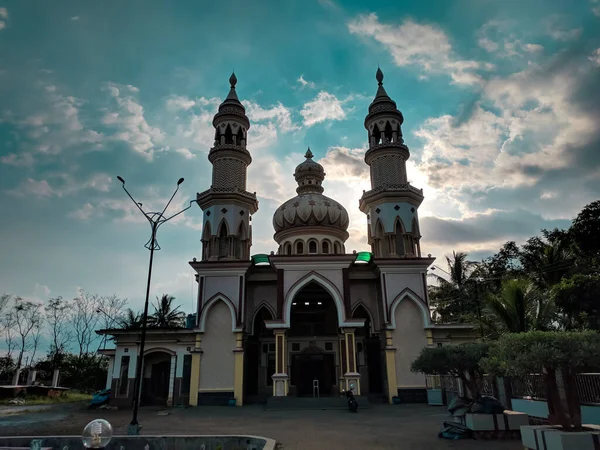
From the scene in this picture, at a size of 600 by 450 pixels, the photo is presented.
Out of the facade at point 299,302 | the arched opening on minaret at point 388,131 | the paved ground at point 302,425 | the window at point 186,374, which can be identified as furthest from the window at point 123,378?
the arched opening on minaret at point 388,131

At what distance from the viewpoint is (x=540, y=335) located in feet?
27.0

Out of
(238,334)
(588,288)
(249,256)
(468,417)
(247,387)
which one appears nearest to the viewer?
(468,417)

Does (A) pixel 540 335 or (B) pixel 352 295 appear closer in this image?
(A) pixel 540 335

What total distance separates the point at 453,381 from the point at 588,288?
8.17 m

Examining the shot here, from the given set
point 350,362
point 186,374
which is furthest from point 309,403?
point 186,374

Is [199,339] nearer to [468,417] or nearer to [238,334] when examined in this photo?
[238,334]

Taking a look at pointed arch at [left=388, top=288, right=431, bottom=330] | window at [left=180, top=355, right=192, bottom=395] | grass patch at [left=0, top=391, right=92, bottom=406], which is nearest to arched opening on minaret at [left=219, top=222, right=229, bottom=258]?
window at [left=180, top=355, right=192, bottom=395]

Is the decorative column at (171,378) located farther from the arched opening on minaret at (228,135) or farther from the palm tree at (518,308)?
the palm tree at (518,308)

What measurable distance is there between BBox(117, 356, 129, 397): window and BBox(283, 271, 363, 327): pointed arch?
9052mm

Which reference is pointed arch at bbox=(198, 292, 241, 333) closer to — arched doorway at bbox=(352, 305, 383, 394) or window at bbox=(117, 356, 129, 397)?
window at bbox=(117, 356, 129, 397)

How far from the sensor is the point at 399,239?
26547 millimetres

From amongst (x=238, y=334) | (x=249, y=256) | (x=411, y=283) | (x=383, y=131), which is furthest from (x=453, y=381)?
(x=383, y=131)

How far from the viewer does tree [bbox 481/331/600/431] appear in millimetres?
7945

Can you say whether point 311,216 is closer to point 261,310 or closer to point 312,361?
point 261,310
